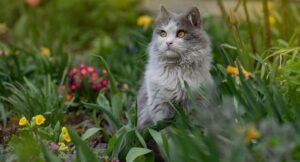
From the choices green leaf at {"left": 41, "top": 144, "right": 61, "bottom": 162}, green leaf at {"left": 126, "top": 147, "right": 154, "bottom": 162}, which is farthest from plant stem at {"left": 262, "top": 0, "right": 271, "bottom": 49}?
green leaf at {"left": 41, "top": 144, "right": 61, "bottom": 162}

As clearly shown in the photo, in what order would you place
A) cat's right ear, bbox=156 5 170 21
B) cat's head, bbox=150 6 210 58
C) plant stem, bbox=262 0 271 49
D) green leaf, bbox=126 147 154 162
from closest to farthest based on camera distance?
green leaf, bbox=126 147 154 162 → cat's head, bbox=150 6 210 58 → cat's right ear, bbox=156 5 170 21 → plant stem, bbox=262 0 271 49

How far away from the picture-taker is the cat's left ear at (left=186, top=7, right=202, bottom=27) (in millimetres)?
4160

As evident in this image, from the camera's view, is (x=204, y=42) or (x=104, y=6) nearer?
(x=204, y=42)

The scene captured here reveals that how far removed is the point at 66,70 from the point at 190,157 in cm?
276

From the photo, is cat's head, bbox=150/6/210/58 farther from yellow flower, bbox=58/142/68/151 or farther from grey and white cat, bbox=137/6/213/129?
yellow flower, bbox=58/142/68/151

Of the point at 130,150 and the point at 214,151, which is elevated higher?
the point at 214,151

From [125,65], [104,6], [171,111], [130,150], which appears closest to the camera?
[130,150]

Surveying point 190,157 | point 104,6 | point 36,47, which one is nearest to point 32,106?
point 190,157

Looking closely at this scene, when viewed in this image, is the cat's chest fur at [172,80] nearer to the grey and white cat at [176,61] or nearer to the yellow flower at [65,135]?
the grey and white cat at [176,61]

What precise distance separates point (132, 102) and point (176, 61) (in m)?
1.02

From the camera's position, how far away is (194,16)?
421cm

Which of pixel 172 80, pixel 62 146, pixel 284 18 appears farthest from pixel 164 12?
pixel 284 18

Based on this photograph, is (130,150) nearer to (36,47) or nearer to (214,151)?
(214,151)

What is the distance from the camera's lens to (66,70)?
5504 mm
